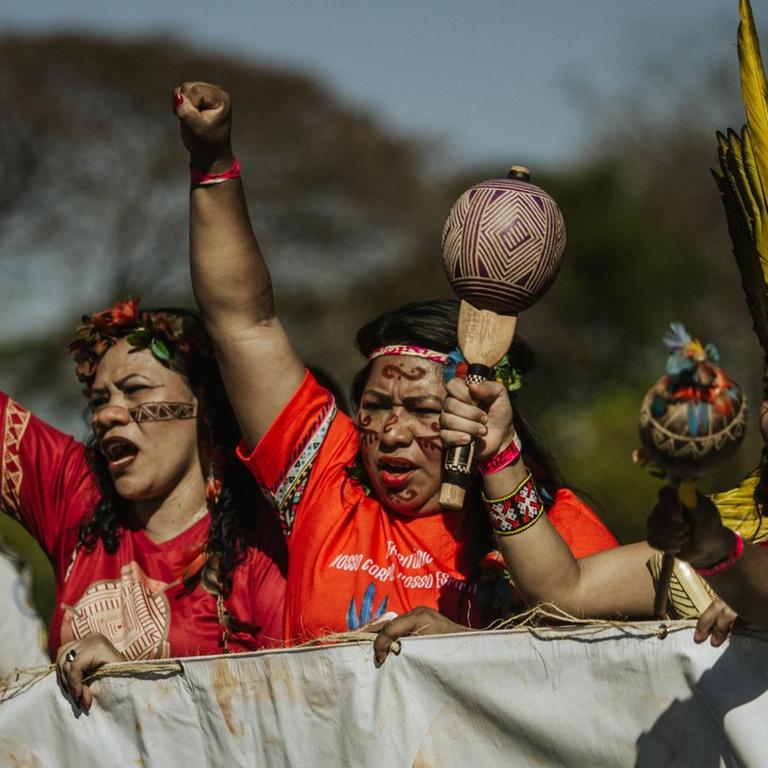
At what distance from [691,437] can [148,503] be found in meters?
2.42

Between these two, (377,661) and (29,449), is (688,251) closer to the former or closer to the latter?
(29,449)

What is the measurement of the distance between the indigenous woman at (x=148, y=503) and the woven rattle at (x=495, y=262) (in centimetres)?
127

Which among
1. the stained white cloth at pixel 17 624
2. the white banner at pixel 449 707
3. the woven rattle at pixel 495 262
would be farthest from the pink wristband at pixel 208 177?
the stained white cloth at pixel 17 624

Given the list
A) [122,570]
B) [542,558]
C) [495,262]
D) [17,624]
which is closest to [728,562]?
[542,558]

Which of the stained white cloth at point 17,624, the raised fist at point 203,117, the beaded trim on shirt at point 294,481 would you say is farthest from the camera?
the stained white cloth at point 17,624

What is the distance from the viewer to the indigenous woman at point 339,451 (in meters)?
3.47

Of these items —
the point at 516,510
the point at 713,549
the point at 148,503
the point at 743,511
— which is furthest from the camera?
the point at 148,503

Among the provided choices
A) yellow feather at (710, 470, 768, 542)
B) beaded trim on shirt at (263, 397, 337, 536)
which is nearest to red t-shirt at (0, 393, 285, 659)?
beaded trim on shirt at (263, 397, 337, 536)

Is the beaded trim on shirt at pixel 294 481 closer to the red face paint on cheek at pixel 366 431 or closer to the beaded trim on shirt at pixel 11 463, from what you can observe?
the red face paint on cheek at pixel 366 431

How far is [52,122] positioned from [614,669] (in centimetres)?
1427

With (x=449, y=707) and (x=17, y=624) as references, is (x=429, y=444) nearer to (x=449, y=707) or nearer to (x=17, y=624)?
→ (x=449, y=707)

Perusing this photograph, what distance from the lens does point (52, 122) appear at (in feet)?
52.2

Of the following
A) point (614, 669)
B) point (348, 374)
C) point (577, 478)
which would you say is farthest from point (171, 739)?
point (348, 374)

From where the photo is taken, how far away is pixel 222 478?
426 centimetres
